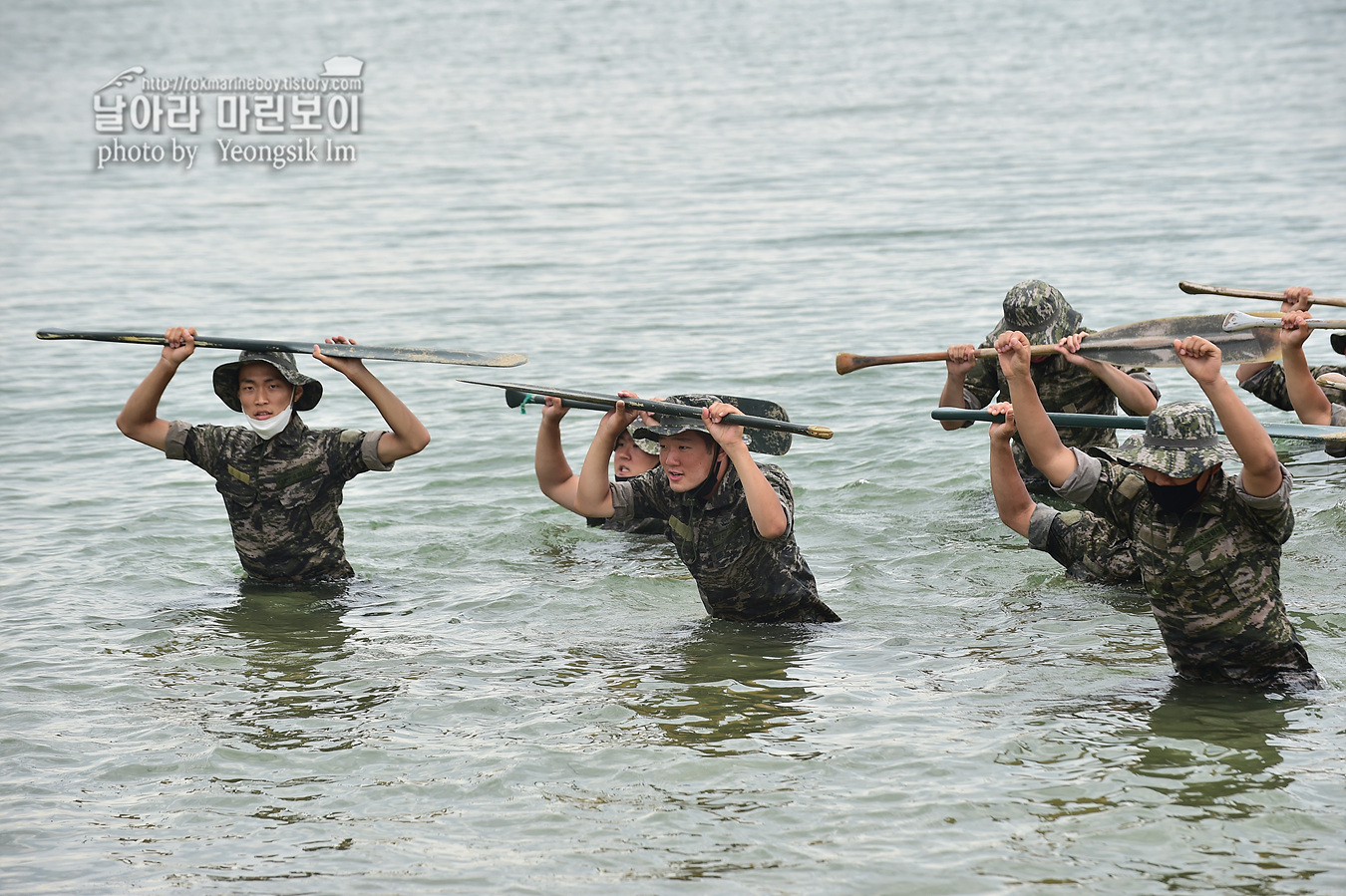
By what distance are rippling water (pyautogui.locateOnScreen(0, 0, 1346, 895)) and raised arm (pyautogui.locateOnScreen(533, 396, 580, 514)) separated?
89 centimetres

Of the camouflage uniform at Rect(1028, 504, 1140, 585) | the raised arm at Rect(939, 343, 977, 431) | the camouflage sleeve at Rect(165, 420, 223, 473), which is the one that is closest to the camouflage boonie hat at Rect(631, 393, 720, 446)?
the raised arm at Rect(939, 343, 977, 431)

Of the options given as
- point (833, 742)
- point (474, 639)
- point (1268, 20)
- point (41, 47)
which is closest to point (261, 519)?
point (474, 639)

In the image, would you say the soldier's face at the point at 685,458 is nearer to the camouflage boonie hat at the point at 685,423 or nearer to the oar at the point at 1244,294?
the camouflage boonie hat at the point at 685,423

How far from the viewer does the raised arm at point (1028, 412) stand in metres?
6.56

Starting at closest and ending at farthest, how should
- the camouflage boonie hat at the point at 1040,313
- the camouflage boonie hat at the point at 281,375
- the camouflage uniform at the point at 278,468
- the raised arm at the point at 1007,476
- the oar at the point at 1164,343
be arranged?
the raised arm at the point at 1007,476, the oar at the point at 1164,343, the camouflage boonie hat at the point at 281,375, the camouflage uniform at the point at 278,468, the camouflage boonie hat at the point at 1040,313

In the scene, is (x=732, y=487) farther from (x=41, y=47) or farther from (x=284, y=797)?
(x=41, y=47)

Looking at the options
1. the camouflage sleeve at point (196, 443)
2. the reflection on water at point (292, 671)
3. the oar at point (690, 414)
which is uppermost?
the oar at point (690, 414)

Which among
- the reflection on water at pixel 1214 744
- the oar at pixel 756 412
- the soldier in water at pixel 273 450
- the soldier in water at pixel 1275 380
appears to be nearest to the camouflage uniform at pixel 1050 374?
the soldier in water at pixel 1275 380

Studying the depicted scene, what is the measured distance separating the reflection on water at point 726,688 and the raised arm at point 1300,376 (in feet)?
9.56

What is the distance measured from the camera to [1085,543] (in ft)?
27.4

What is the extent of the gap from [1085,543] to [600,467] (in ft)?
8.91

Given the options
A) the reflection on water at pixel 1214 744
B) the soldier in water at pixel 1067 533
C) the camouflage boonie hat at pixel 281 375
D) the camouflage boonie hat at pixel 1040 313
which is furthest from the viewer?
the camouflage boonie hat at pixel 1040 313

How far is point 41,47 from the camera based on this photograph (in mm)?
55281

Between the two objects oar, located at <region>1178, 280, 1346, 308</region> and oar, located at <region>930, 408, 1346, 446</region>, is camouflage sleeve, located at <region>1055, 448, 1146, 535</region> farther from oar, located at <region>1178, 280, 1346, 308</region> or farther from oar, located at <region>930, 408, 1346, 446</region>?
oar, located at <region>1178, 280, 1346, 308</region>
